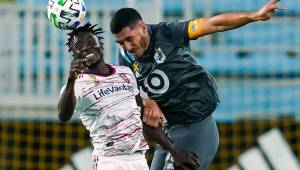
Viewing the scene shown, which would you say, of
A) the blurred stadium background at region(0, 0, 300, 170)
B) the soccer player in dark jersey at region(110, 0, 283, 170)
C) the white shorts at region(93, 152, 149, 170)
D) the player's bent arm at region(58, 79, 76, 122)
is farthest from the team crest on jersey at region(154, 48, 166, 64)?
the blurred stadium background at region(0, 0, 300, 170)

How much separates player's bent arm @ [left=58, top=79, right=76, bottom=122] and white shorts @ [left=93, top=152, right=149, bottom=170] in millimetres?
369

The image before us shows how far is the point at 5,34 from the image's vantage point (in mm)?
11172

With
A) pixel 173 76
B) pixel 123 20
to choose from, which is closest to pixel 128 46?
pixel 123 20

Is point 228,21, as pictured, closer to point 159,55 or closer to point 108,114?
point 159,55

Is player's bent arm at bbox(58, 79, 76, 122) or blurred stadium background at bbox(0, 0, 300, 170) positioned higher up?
player's bent arm at bbox(58, 79, 76, 122)

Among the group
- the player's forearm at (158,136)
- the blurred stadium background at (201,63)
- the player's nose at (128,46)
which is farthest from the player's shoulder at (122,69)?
the blurred stadium background at (201,63)

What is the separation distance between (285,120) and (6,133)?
3.01m

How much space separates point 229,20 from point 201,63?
461cm

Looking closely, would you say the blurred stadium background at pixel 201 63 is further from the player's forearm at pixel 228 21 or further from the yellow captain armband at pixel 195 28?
the player's forearm at pixel 228 21

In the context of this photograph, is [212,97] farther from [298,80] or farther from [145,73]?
[298,80]

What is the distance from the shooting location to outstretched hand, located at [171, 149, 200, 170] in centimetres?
668

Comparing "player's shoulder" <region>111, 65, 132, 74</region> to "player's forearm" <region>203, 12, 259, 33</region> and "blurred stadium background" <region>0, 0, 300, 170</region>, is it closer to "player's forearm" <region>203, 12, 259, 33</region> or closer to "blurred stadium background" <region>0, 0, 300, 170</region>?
"player's forearm" <region>203, 12, 259, 33</region>

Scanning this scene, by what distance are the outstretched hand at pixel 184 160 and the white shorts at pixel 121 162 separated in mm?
381

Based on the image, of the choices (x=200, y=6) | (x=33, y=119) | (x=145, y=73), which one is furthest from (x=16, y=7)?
(x=145, y=73)
